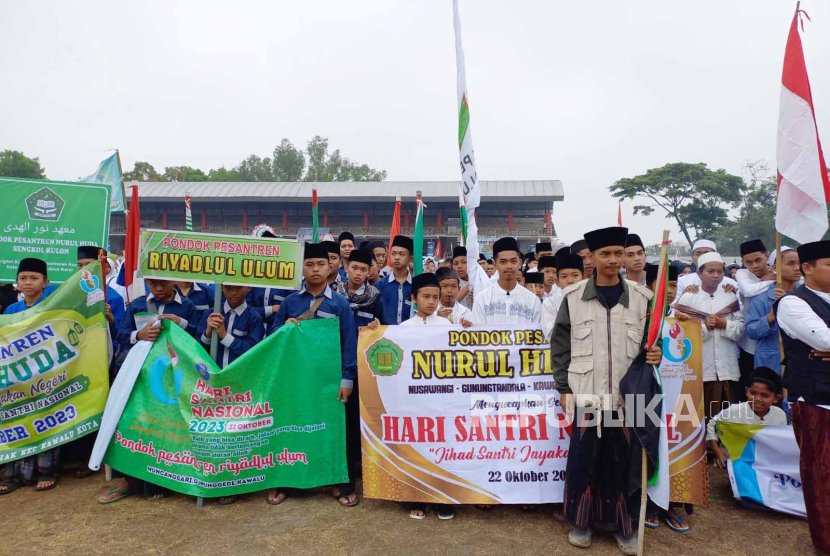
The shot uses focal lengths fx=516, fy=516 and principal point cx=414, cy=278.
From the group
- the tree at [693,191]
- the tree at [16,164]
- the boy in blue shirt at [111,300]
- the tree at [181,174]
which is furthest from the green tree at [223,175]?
the boy in blue shirt at [111,300]

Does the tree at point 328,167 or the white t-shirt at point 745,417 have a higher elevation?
the tree at point 328,167

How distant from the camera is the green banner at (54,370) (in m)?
3.97

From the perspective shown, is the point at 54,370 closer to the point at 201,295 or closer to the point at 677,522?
the point at 201,295

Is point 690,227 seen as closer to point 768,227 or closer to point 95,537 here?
point 768,227

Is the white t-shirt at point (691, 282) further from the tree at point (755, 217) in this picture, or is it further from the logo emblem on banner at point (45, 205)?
the tree at point (755, 217)

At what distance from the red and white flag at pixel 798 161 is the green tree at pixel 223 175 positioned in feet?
204

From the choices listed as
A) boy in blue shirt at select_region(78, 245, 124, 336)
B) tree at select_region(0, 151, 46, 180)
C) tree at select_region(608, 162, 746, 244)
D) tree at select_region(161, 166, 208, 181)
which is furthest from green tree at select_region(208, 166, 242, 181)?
boy in blue shirt at select_region(78, 245, 124, 336)

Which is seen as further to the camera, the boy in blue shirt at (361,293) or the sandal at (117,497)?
the boy in blue shirt at (361,293)

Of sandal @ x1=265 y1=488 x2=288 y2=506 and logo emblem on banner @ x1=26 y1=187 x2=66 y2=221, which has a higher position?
logo emblem on banner @ x1=26 y1=187 x2=66 y2=221

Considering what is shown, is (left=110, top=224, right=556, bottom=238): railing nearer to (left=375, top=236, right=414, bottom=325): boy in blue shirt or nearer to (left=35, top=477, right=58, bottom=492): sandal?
(left=375, top=236, right=414, bottom=325): boy in blue shirt

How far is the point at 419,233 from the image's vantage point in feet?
16.7

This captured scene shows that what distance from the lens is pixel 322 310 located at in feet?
13.3

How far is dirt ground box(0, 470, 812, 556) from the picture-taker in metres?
3.17

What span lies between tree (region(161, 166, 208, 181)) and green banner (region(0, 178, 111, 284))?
57139mm
